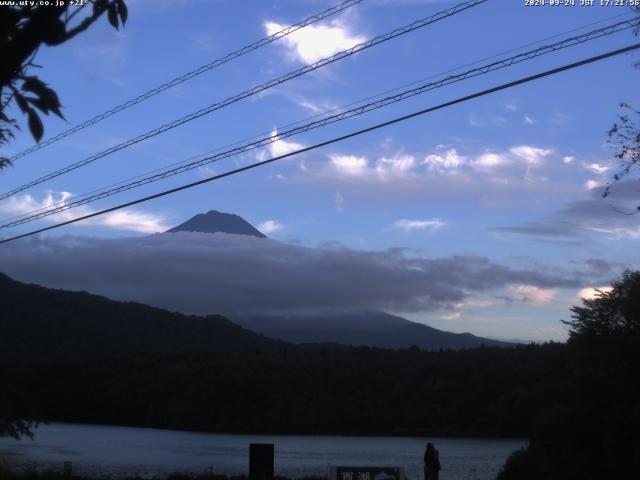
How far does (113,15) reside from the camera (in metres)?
5.06

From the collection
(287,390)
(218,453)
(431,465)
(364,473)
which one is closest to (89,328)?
(287,390)

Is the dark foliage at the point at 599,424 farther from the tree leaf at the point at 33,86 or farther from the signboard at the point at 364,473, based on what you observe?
the tree leaf at the point at 33,86

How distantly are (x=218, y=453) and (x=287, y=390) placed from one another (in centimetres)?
4137

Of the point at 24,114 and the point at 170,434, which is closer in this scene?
the point at 24,114

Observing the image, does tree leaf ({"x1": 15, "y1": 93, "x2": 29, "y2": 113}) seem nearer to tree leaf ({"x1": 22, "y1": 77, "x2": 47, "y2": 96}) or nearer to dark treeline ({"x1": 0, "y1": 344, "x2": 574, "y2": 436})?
tree leaf ({"x1": 22, "y1": 77, "x2": 47, "y2": 96})

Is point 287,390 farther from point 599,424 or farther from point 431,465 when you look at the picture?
point 599,424

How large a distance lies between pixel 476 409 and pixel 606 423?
73.6m

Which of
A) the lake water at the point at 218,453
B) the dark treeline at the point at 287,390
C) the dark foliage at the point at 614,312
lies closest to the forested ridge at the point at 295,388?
the dark treeline at the point at 287,390

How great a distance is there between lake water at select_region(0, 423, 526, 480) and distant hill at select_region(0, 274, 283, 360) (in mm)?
17369

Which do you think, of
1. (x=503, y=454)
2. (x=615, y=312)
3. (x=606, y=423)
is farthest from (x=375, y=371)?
(x=606, y=423)

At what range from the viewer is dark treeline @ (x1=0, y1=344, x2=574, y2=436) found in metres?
91.2

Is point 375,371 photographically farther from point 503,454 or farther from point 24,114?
point 24,114

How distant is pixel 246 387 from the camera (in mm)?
105375

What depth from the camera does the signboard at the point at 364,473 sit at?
17.3 metres
